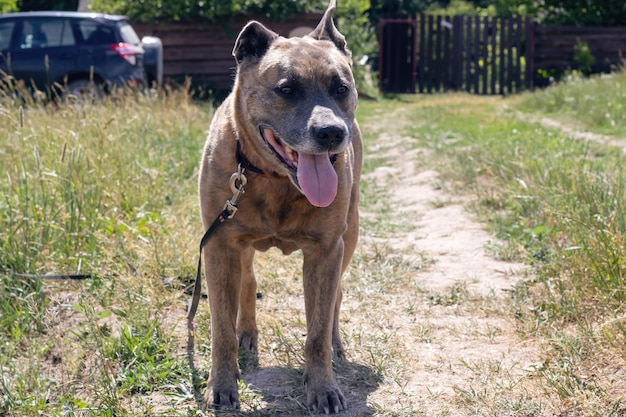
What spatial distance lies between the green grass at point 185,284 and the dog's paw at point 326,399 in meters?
0.08

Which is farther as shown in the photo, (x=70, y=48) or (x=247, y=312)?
(x=70, y=48)

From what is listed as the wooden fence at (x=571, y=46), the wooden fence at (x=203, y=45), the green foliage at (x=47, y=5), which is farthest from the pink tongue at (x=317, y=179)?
the green foliage at (x=47, y=5)

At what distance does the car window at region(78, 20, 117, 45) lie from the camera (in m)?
13.1

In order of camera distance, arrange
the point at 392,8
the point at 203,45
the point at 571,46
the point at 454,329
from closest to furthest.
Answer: the point at 454,329, the point at 203,45, the point at 571,46, the point at 392,8

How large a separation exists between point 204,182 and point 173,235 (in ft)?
6.33

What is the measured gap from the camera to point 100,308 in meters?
4.70

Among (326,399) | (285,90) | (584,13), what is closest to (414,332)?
(326,399)

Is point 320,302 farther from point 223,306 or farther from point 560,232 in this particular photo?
point 560,232

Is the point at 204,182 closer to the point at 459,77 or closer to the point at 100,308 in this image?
the point at 100,308

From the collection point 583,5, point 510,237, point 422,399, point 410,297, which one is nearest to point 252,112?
point 422,399

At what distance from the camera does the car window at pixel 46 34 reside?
43.0 ft

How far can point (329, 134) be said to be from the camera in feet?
11.5

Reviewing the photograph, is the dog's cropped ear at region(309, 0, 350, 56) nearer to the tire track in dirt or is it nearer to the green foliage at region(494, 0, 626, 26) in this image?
the tire track in dirt

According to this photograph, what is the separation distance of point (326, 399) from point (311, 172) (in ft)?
3.26
